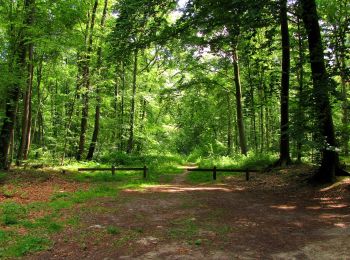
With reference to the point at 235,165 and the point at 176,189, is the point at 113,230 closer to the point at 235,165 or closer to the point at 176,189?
the point at 176,189

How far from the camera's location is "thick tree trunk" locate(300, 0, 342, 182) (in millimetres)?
11055

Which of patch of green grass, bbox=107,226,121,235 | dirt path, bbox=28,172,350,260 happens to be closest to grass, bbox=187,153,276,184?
dirt path, bbox=28,172,350,260

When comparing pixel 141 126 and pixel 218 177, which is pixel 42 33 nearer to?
pixel 218 177

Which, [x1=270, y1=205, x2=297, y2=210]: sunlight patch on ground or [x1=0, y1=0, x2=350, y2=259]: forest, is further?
[x1=0, y1=0, x2=350, y2=259]: forest

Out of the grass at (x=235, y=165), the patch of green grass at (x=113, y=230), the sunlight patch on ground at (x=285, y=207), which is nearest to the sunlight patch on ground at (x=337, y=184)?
the sunlight patch on ground at (x=285, y=207)

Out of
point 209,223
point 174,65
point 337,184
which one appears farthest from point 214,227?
point 174,65

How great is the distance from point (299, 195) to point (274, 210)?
242cm

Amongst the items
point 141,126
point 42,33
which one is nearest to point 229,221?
point 42,33

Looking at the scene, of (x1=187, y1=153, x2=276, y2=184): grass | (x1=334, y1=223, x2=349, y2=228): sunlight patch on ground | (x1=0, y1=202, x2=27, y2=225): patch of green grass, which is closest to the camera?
(x1=334, y1=223, x2=349, y2=228): sunlight patch on ground

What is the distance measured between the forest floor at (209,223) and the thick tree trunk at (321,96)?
697mm

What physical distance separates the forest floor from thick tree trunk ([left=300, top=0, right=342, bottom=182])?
2.29ft

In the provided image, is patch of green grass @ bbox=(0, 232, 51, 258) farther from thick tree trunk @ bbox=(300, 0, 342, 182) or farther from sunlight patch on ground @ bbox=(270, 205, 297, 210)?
thick tree trunk @ bbox=(300, 0, 342, 182)

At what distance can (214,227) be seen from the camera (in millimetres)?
8828

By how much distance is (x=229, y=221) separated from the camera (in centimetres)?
940
